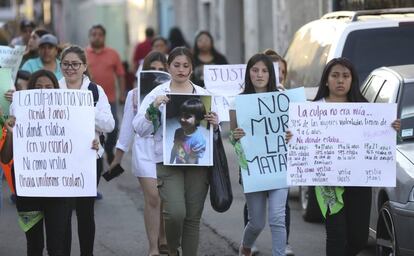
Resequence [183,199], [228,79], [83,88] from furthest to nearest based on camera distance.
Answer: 1. [228,79]
2. [83,88]
3. [183,199]

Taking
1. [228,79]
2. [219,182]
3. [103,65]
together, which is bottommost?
[219,182]

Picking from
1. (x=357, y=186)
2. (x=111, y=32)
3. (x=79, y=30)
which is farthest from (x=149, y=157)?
(x=79, y=30)

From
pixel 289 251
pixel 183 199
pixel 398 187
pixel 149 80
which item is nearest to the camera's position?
pixel 398 187

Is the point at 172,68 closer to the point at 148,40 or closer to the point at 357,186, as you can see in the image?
the point at 357,186

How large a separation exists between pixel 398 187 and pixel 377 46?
348 centimetres

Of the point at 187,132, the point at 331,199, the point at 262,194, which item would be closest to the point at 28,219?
the point at 187,132

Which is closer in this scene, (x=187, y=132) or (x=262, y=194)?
(x=187, y=132)

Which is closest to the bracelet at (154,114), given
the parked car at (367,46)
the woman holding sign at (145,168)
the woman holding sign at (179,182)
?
the woman holding sign at (179,182)

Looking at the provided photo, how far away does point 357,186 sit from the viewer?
7965 mm

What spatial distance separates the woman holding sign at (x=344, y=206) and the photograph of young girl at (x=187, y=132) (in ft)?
2.87

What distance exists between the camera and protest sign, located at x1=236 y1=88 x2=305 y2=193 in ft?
27.9

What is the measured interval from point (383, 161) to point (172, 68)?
1.68 meters

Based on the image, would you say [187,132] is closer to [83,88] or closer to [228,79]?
[83,88]

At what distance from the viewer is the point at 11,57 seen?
1196cm
